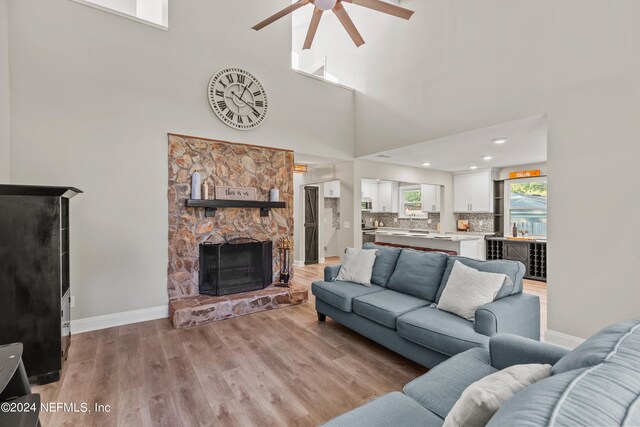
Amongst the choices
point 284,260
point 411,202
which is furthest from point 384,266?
point 411,202

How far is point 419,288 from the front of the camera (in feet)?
10.0

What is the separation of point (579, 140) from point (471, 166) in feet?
12.9

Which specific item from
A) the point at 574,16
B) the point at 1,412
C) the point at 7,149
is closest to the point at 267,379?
the point at 1,412

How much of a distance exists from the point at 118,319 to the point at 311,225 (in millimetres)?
4834

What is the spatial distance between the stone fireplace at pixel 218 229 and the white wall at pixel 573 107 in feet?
9.58

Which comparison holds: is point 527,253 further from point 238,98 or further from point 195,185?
point 195,185

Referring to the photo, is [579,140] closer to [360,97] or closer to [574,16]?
[574,16]

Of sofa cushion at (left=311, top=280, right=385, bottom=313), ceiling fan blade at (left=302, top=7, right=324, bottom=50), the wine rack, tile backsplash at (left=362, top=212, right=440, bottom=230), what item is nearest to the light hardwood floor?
sofa cushion at (left=311, top=280, right=385, bottom=313)

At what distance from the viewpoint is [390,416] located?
129cm

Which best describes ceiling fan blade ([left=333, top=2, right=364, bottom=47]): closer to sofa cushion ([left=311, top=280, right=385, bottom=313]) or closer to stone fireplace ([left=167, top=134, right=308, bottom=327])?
stone fireplace ([left=167, top=134, right=308, bottom=327])

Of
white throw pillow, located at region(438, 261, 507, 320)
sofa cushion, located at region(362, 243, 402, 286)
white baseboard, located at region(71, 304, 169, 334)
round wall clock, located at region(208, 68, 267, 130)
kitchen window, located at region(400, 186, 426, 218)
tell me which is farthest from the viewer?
kitchen window, located at region(400, 186, 426, 218)

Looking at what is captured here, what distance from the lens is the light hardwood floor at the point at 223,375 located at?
6.67 ft

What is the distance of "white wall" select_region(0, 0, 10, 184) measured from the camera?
288 centimetres

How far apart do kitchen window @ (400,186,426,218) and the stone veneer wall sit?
515 centimetres
